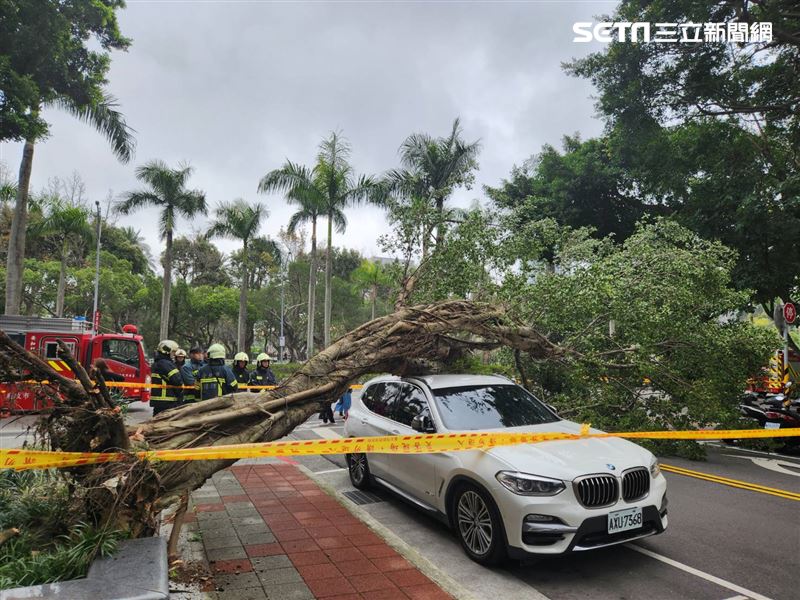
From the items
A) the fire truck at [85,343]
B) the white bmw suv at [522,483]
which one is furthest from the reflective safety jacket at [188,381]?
the fire truck at [85,343]

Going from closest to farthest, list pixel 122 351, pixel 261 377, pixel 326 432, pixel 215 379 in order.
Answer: pixel 215 379 < pixel 261 377 < pixel 326 432 < pixel 122 351

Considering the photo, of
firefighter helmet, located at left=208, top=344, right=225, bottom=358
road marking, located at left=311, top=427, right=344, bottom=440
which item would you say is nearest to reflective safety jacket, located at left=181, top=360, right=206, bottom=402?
firefighter helmet, located at left=208, top=344, right=225, bottom=358

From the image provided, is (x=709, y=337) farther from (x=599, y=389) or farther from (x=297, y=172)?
(x=297, y=172)

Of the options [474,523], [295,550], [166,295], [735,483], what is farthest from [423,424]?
[166,295]

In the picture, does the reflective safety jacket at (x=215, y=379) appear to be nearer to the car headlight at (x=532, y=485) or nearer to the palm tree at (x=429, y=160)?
the car headlight at (x=532, y=485)

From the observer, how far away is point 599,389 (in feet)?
31.2

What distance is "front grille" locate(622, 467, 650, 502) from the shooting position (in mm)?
4184

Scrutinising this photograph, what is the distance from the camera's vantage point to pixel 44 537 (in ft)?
11.5

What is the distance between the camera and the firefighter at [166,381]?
8.15 metres

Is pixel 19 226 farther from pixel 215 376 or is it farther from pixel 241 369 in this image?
pixel 215 376

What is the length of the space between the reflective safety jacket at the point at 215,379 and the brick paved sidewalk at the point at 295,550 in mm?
1533

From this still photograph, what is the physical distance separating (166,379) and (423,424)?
5.03 metres

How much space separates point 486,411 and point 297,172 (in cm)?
2127

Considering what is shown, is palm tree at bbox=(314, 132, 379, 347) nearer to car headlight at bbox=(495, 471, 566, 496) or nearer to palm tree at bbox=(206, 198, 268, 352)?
palm tree at bbox=(206, 198, 268, 352)
